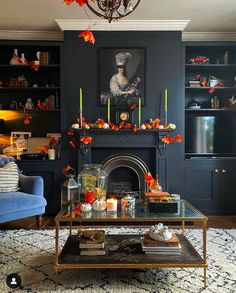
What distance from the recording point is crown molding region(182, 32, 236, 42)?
4516 millimetres

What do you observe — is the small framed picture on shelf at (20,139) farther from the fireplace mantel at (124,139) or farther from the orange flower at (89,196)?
the orange flower at (89,196)

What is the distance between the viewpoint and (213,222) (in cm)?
396

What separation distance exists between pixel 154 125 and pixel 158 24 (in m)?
1.34

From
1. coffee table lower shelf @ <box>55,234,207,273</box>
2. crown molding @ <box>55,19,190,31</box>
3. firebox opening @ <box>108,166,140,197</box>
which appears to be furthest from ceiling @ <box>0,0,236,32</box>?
coffee table lower shelf @ <box>55,234,207,273</box>

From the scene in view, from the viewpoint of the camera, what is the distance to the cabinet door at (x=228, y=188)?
4293mm

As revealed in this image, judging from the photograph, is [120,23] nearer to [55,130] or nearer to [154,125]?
[154,125]

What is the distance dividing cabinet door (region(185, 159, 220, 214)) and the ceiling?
1.94 meters

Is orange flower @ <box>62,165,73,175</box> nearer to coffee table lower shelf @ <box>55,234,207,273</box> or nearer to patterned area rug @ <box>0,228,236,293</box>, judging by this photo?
patterned area rug @ <box>0,228,236,293</box>

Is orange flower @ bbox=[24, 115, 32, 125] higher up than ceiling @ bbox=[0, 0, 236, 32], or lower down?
lower down

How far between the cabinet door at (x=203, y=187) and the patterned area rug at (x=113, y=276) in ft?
4.44

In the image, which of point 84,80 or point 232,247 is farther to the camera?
point 84,80

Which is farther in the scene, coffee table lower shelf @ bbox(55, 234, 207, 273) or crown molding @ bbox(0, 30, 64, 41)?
crown molding @ bbox(0, 30, 64, 41)

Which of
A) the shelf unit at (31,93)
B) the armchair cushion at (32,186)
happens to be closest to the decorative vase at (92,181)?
the armchair cushion at (32,186)

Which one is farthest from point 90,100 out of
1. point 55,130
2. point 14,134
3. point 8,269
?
point 8,269
